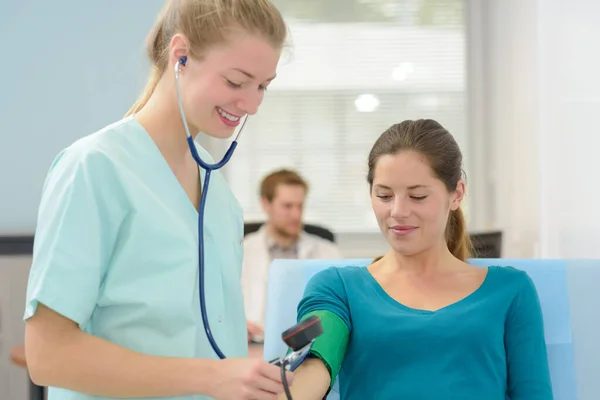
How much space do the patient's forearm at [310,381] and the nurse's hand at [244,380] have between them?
367 millimetres

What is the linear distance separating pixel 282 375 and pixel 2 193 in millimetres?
2903

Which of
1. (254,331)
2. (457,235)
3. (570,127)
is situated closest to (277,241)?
(254,331)

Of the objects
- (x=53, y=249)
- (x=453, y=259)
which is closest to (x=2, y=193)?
(x=453, y=259)

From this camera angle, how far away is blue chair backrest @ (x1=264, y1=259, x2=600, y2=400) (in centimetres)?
152

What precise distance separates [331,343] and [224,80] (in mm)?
545

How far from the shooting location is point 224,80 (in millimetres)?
1031

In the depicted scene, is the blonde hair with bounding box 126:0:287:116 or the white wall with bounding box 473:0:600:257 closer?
the blonde hair with bounding box 126:0:287:116

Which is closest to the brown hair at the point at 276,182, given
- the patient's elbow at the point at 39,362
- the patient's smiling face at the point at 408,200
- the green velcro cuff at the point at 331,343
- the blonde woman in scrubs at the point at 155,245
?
the patient's smiling face at the point at 408,200

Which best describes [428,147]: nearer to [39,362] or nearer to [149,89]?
[149,89]

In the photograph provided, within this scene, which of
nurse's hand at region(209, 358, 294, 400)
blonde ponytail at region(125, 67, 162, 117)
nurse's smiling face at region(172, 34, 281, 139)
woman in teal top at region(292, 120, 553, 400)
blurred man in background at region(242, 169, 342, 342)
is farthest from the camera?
blurred man in background at region(242, 169, 342, 342)

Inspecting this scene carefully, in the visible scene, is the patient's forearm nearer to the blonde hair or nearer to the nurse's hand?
the nurse's hand

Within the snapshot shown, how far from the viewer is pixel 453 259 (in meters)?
1.57

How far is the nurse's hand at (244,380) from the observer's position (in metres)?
0.89

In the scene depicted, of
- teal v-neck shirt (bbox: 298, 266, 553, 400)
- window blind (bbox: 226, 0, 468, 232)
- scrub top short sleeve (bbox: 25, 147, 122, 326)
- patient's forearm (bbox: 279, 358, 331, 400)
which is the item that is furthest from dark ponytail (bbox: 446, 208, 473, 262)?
window blind (bbox: 226, 0, 468, 232)
